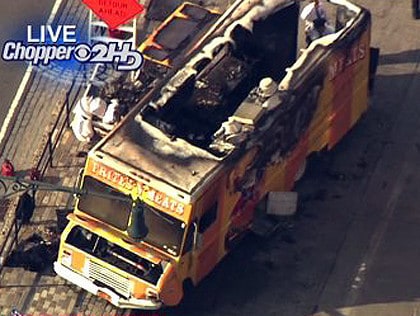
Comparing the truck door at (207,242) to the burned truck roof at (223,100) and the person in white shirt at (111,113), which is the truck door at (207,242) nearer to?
the burned truck roof at (223,100)

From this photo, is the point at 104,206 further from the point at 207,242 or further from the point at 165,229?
the point at 207,242

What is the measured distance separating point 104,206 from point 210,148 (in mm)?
2626

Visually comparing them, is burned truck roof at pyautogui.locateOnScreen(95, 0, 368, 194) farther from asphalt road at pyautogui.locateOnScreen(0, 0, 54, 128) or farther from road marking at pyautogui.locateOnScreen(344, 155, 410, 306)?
asphalt road at pyautogui.locateOnScreen(0, 0, 54, 128)

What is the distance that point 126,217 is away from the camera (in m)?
33.6

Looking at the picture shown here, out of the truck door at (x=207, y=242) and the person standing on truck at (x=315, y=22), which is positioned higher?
the person standing on truck at (x=315, y=22)

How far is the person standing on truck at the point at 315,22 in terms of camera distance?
3800cm

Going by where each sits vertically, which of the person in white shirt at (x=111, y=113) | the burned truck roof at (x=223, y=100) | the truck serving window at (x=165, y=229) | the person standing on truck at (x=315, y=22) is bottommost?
the truck serving window at (x=165, y=229)

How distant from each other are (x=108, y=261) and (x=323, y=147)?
6575mm

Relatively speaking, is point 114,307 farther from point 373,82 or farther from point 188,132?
point 373,82

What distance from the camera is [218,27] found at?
1495 inches

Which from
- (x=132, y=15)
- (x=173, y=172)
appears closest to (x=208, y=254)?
(x=173, y=172)

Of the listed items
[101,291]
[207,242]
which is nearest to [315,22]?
[207,242]

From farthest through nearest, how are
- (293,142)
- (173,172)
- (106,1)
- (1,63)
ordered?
(1,63), (106,1), (293,142), (173,172)

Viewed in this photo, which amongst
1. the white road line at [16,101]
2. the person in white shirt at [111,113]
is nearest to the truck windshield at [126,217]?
the person in white shirt at [111,113]
